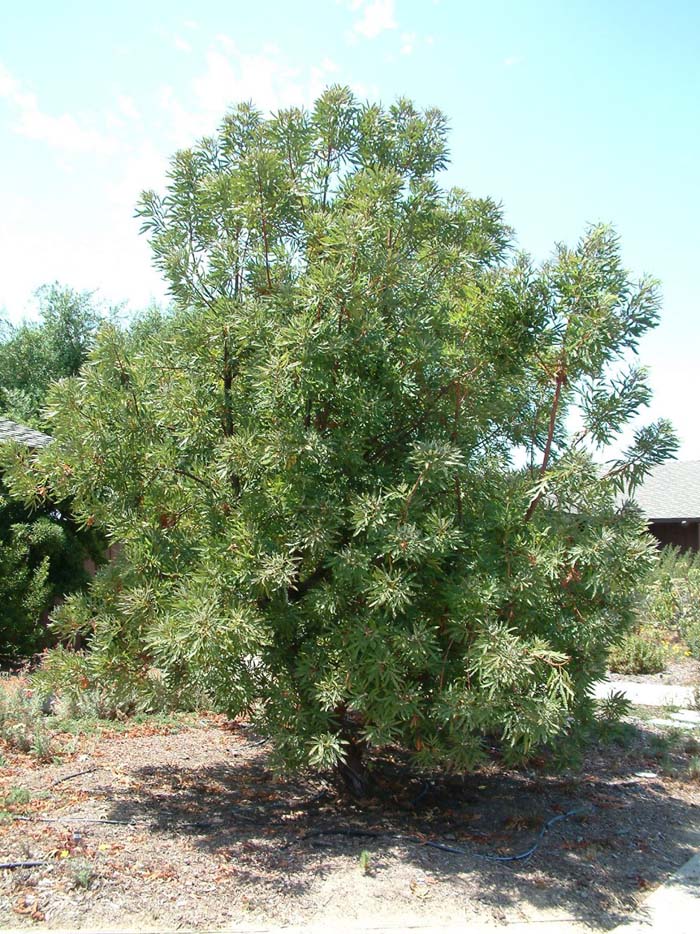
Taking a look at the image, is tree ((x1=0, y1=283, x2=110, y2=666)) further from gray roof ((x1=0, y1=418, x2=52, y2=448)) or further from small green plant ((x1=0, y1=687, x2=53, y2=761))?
small green plant ((x1=0, y1=687, x2=53, y2=761))

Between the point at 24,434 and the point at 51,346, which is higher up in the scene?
the point at 51,346

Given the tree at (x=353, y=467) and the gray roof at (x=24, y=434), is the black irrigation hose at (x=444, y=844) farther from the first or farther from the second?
the gray roof at (x=24, y=434)

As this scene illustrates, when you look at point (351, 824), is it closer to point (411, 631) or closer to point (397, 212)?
point (411, 631)

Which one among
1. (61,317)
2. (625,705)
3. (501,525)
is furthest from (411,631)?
(61,317)

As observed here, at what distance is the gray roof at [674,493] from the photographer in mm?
23656

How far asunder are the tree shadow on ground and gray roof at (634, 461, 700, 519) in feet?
54.7

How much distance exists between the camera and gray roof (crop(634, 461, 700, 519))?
23.7 meters

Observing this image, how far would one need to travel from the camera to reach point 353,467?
4.77 meters

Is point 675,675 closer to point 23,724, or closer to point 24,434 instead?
point 23,724

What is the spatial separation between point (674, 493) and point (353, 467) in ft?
76.3

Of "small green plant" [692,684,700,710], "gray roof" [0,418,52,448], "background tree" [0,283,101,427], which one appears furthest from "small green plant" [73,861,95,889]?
"background tree" [0,283,101,427]

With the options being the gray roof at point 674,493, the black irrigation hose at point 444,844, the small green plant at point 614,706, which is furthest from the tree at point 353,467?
the gray roof at point 674,493

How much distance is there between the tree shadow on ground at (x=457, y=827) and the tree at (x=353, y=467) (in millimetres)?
635

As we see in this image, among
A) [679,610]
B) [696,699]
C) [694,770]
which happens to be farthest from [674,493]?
[694,770]
